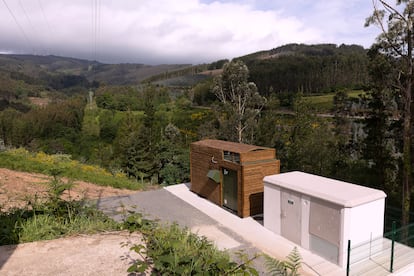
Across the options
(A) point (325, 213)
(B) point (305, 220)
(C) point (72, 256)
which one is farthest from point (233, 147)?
(C) point (72, 256)

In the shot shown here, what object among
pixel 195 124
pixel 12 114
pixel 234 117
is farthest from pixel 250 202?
pixel 12 114

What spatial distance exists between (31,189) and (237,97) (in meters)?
15.9

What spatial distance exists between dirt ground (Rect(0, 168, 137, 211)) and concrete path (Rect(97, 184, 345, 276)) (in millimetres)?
944

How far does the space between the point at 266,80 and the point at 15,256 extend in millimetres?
48822

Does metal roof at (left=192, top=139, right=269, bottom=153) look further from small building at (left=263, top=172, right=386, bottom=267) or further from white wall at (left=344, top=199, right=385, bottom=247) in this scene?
white wall at (left=344, top=199, right=385, bottom=247)

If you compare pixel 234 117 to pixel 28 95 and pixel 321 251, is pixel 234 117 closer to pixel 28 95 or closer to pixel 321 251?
pixel 321 251

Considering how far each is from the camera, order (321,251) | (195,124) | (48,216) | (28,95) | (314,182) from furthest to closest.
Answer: (28,95) → (195,124) → (314,182) → (321,251) → (48,216)

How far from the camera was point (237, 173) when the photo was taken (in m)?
9.73

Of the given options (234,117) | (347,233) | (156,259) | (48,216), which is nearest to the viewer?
(156,259)

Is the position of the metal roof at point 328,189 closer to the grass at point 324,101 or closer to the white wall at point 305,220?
the white wall at point 305,220

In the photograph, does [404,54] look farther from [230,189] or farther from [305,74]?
[305,74]

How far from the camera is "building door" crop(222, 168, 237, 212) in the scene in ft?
32.8

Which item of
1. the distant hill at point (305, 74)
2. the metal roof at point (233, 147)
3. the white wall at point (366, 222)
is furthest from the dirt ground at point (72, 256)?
the distant hill at point (305, 74)

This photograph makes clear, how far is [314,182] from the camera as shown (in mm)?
8273
